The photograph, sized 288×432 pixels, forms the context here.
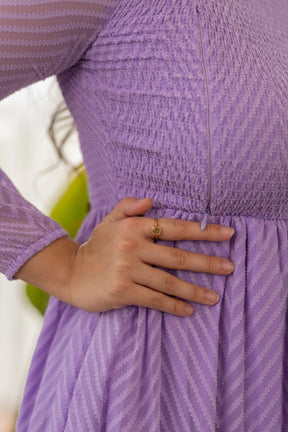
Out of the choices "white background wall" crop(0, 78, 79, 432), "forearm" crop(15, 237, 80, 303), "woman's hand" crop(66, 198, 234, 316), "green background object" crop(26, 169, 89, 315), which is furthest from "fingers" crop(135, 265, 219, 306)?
"white background wall" crop(0, 78, 79, 432)

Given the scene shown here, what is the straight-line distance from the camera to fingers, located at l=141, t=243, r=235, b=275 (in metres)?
0.62

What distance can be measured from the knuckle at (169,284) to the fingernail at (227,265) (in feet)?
0.21

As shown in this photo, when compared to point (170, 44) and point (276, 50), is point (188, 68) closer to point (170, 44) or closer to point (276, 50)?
point (170, 44)

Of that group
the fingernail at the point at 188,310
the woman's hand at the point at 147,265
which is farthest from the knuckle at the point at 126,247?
the fingernail at the point at 188,310

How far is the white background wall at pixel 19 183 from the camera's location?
2.31 metres

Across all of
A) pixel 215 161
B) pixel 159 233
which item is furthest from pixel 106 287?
pixel 215 161

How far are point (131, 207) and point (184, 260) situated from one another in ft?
0.32

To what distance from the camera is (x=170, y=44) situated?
23.6 inches

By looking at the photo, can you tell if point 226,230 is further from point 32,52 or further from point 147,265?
point 32,52

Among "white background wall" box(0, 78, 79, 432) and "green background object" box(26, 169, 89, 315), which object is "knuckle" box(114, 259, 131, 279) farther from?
"white background wall" box(0, 78, 79, 432)

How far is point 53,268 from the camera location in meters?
0.68

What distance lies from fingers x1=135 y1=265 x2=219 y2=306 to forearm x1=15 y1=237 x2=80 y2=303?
0.11 metres

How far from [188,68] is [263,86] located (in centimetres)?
10

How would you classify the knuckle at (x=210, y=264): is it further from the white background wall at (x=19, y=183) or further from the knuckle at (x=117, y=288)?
the white background wall at (x=19, y=183)
